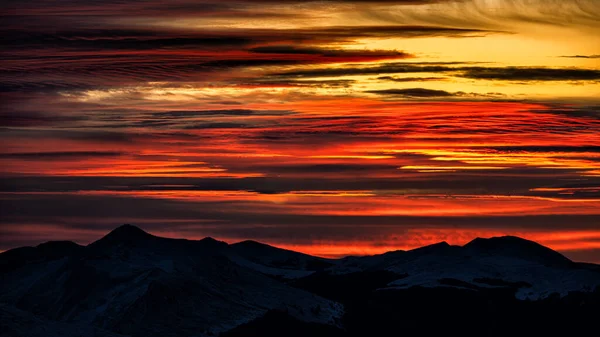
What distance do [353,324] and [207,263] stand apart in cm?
2896

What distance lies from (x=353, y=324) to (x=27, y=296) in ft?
188

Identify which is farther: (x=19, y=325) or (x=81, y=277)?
(x=81, y=277)

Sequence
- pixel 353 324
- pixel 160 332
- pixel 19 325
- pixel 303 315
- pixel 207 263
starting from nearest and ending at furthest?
pixel 19 325 → pixel 160 332 → pixel 303 315 → pixel 353 324 → pixel 207 263

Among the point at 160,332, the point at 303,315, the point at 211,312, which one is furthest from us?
the point at 303,315

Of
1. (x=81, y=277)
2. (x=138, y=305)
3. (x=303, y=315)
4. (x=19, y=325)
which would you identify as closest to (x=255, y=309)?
(x=303, y=315)

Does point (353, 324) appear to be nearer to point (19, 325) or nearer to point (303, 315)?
point (303, 315)

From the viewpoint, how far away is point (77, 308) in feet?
587

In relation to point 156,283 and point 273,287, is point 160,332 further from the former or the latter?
point 273,287

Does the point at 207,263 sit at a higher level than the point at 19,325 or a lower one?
lower

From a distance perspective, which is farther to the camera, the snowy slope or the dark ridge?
the snowy slope

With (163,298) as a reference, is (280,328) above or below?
below

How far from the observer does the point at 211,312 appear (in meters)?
164

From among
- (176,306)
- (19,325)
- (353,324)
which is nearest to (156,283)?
(176,306)

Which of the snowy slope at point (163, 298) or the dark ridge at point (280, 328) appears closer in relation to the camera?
the dark ridge at point (280, 328)
